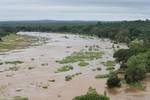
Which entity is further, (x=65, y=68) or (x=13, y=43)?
(x=13, y=43)

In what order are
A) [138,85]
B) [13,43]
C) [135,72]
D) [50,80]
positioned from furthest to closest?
[13,43], [50,80], [135,72], [138,85]

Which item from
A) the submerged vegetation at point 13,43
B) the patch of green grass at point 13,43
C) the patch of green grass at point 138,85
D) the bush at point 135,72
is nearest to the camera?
the patch of green grass at point 138,85

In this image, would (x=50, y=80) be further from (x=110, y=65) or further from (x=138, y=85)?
(x=110, y=65)

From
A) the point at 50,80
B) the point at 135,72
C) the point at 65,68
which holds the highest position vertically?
the point at 135,72

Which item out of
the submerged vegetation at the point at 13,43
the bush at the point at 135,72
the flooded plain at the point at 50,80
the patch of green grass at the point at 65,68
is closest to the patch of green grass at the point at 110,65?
the flooded plain at the point at 50,80

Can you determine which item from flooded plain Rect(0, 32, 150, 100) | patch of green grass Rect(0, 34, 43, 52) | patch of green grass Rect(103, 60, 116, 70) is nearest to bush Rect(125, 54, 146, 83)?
flooded plain Rect(0, 32, 150, 100)

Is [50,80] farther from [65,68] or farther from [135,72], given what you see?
[135,72]

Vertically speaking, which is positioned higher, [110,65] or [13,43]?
[110,65]

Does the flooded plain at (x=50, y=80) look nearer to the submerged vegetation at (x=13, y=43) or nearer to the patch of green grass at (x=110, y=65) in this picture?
the patch of green grass at (x=110, y=65)

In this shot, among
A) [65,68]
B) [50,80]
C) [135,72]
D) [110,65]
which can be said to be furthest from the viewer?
[110,65]

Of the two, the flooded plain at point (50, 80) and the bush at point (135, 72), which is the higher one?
the bush at point (135, 72)

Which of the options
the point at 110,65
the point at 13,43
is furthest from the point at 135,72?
the point at 13,43

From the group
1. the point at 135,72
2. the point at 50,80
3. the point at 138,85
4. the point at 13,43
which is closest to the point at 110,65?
the point at 135,72
